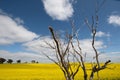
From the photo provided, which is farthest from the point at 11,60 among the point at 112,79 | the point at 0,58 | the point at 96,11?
the point at 96,11

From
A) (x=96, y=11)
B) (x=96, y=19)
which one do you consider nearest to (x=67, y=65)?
(x=96, y=19)

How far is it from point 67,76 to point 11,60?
13767 centimetres

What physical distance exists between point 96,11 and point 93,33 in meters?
0.51

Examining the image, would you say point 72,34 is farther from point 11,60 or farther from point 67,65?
point 11,60

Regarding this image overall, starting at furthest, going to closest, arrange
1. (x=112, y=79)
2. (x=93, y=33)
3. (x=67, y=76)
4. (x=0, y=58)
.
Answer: (x=0, y=58), (x=112, y=79), (x=93, y=33), (x=67, y=76)

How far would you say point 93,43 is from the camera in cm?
322

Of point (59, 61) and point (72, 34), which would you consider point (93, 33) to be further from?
point (59, 61)

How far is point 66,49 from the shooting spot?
304 centimetres

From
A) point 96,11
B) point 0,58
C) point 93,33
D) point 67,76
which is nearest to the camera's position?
point 67,76

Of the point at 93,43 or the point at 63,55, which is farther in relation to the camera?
the point at 93,43

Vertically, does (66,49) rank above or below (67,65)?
above

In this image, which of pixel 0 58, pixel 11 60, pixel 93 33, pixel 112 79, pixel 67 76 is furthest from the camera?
pixel 11 60

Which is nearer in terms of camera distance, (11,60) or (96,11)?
(96,11)

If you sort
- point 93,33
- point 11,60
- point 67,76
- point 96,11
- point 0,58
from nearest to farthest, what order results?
1. point 67,76
2. point 93,33
3. point 96,11
4. point 0,58
5. point 11,60
